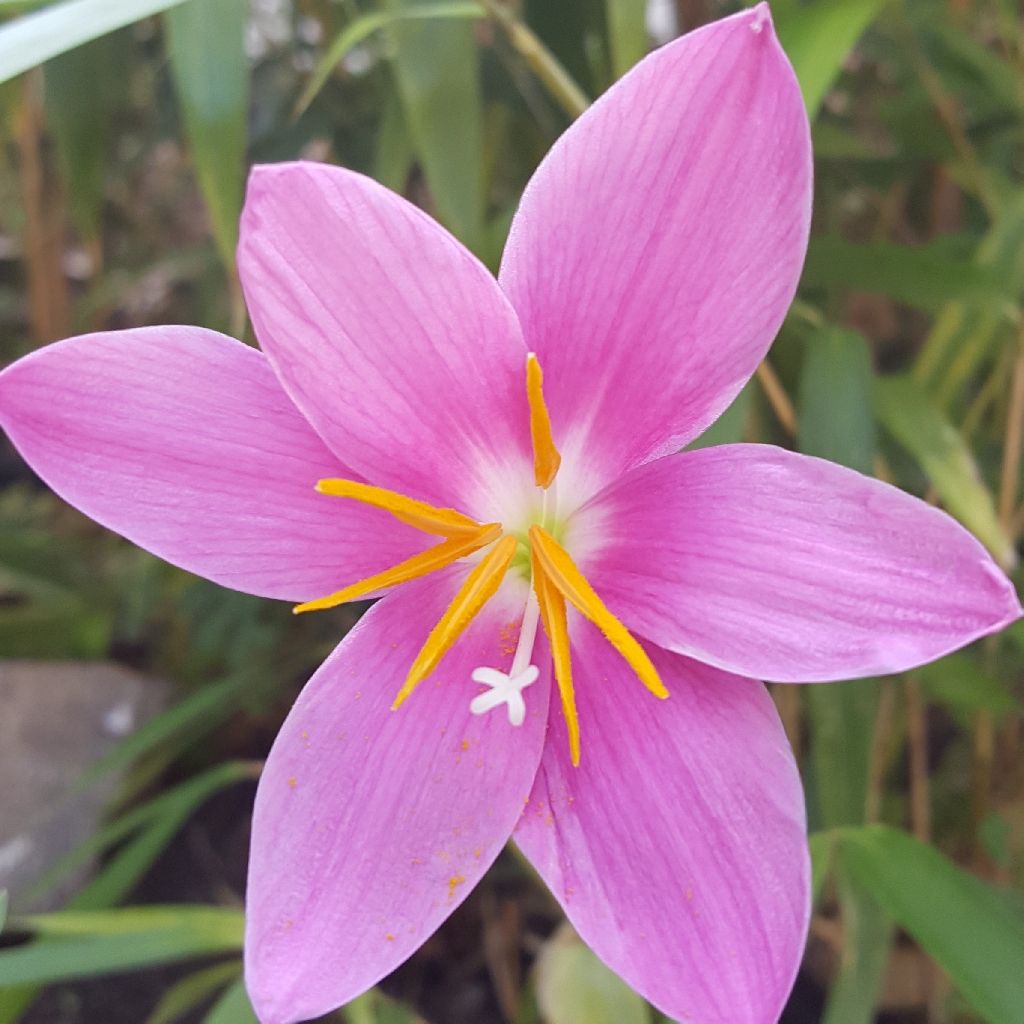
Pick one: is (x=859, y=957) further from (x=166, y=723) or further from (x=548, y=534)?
(x=166, y=723)

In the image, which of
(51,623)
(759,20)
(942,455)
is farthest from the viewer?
(51,623)

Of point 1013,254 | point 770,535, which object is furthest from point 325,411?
point 1013,254

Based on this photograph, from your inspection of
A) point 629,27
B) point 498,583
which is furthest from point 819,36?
point 498,583

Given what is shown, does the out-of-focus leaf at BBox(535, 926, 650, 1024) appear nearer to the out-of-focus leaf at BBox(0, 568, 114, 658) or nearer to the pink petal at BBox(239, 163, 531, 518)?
the pink petal at BBox(239, 163, 531, 518)

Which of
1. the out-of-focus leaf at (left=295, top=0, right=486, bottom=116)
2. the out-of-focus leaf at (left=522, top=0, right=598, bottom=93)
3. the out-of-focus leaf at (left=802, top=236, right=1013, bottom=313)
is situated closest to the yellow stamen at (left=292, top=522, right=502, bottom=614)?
the out-of-focus leaf at (left=295, top=0, right=486, bottom=116)

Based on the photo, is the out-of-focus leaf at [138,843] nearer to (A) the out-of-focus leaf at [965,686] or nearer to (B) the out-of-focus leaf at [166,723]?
(B) the out-of-focus leaf at [166,723]

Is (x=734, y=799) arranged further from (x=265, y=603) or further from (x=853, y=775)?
(x=265, y=603)

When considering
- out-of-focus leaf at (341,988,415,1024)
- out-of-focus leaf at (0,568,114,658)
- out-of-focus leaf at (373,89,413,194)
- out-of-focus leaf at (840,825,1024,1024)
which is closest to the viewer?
out-of-focus leaf at (840,825,1024,1024)
